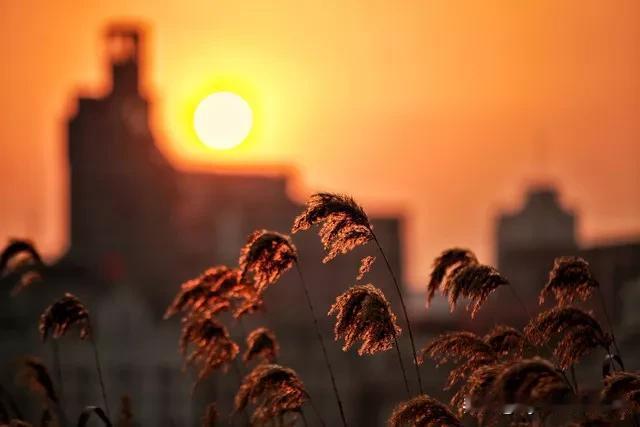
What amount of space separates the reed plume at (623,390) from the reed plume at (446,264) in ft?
4.44

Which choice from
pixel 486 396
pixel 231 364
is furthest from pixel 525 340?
pixel 231 364

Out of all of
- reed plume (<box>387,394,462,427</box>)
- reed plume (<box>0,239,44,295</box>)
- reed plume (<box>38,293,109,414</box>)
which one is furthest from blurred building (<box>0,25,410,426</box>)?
reed plume (<box>387,394,462,427</box>)

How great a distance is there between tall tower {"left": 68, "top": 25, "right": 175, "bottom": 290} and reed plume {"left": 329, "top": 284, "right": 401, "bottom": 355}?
164815 mm

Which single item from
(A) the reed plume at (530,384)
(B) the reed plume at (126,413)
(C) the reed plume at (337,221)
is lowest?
(B) the reed plume at (126,413)

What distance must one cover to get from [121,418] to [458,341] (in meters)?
3.62

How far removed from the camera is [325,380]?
11644 cm

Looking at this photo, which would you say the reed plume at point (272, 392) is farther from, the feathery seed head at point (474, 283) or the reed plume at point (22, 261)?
the reed plume at point (22, 261)

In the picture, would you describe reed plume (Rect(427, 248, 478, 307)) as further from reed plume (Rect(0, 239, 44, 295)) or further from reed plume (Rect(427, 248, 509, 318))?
reed plume (Rect(0, 239, 44, 295))

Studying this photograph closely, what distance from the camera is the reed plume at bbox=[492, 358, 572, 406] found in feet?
37.0

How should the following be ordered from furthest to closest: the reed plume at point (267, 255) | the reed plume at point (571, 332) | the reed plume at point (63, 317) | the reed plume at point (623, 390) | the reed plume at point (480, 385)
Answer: the reed plume at point (63, 317), the reed plume at point (267, 255), the reed plume at point (571, 332), the reed plume at point (623, 390), the reed plume at point (480, 385)

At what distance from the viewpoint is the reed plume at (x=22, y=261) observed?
52.0ft

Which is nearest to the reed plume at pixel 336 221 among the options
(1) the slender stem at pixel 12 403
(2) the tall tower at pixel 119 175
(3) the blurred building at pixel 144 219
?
(1) the slender stem at pixel 12 403

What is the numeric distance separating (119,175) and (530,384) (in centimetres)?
17045

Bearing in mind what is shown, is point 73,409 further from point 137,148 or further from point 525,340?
point 525,340
